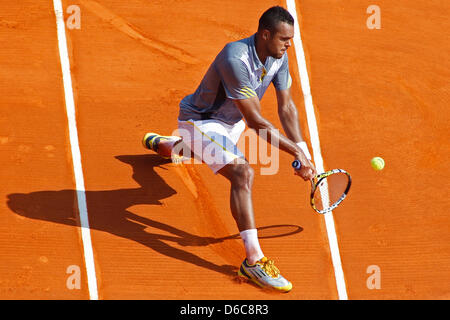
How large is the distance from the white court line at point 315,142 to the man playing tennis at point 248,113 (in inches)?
23.9

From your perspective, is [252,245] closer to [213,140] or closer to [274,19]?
[213,140]

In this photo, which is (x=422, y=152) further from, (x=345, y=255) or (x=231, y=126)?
(x=231, y=126)

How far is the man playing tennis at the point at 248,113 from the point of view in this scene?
7.13 meters

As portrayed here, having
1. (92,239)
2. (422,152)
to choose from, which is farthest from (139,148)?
(422,152)

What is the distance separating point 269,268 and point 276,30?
7.37ft

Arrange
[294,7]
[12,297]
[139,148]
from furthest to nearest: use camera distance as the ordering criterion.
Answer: [294,7], [139,148], [12,297]

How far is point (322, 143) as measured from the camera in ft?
30.5

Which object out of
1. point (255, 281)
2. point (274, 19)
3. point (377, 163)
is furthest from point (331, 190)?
point (274, 19)

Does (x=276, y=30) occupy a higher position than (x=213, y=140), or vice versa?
(x=276, y=30)

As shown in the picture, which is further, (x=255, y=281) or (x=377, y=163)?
(x=377, y=163)

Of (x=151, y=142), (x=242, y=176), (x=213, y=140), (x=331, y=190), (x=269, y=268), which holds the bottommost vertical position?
(x=269, y=268)

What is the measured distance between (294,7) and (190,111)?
4.34 metres

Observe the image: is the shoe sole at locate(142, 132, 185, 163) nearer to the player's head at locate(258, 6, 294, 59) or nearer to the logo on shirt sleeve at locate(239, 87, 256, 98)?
the logo on shirt sleeve at locate(239, 87, 256, 98)

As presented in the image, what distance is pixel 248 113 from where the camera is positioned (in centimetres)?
720
